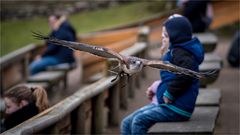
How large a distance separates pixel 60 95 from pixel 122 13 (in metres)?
8.26

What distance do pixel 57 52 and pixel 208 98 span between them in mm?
4689

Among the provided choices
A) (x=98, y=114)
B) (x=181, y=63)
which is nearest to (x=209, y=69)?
(x=98, y=114)

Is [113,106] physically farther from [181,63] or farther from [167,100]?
[181,63]

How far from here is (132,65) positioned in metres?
5.34

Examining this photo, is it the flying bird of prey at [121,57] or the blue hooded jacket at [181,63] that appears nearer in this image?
the flying bird of prey at [121,57]

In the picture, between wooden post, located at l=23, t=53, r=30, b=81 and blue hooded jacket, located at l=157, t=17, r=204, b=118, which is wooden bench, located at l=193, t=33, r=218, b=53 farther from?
blue hooded jacket, located at l=157, t=17, r=204, b=118

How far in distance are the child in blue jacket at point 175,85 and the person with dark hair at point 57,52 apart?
5.25m

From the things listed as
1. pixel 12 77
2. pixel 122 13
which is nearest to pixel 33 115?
pixel 12 77

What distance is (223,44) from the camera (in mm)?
15039

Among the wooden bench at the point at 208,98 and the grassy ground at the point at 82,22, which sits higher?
the wooden bench at the point at 208,98

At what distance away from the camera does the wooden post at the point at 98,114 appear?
8.36m

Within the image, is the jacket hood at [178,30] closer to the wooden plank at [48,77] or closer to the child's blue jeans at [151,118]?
the child's blue jeans at [151,118]

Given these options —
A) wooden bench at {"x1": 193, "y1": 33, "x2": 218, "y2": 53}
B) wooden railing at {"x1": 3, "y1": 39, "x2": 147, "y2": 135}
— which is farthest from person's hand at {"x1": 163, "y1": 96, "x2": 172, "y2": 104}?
wooden bench at {"x1": 193, "y1": 33, "x2": 218, "y2": 53}

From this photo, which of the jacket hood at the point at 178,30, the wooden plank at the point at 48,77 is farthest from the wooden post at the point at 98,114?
the wooden plank at the point at 48,77
